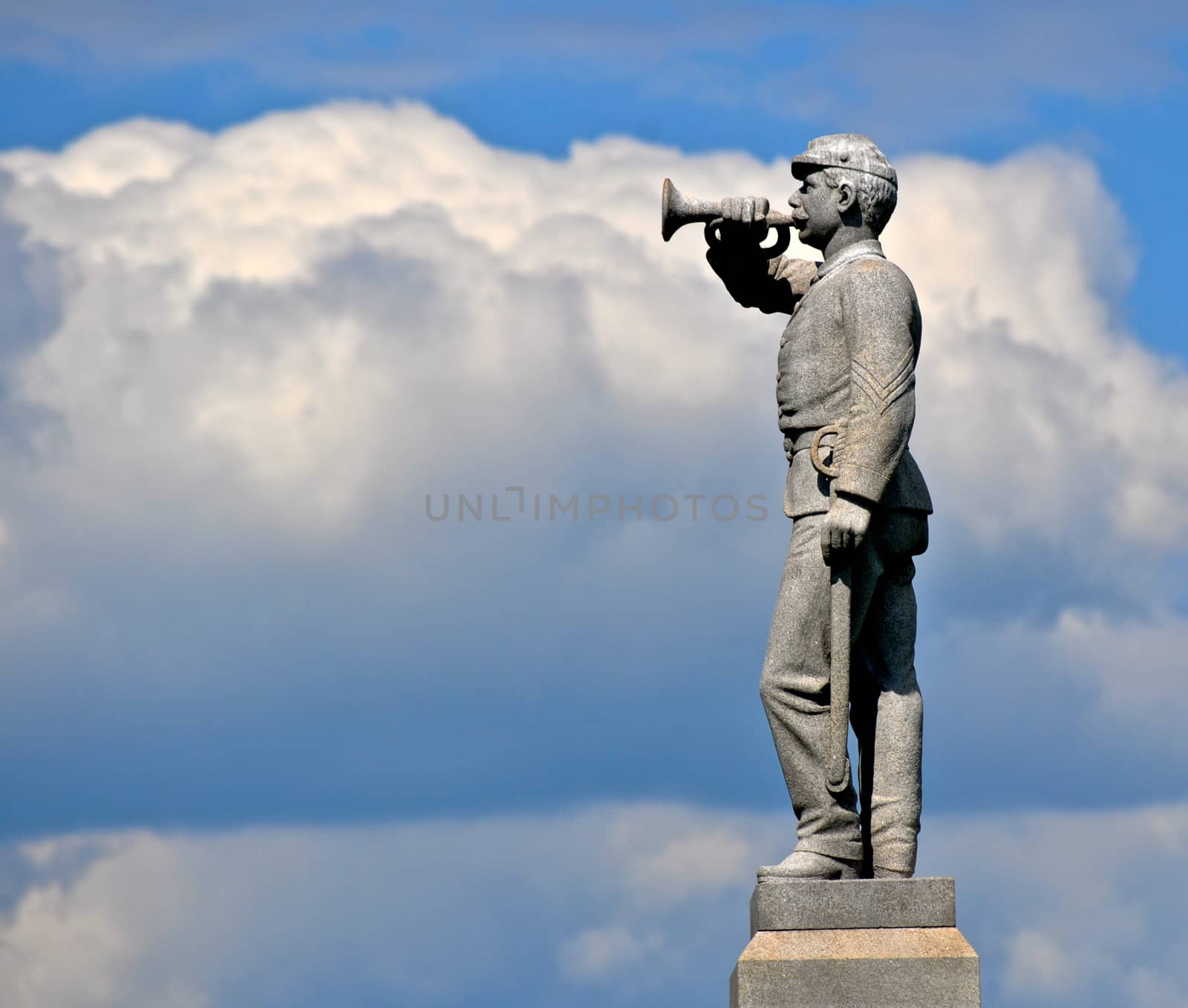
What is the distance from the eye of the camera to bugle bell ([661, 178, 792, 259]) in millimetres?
15820

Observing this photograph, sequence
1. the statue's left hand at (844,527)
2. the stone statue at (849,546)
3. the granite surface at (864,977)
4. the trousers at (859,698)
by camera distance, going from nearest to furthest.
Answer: the granite surface at (864,977) → the statue's left hand at (844,527) → the stone statue at (849,546) → the trousers at (859,698)

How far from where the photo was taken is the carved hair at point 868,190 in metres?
15.3

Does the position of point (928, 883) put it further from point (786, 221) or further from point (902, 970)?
point (786, 221)

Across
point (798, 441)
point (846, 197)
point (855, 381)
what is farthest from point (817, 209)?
point (798, 441)

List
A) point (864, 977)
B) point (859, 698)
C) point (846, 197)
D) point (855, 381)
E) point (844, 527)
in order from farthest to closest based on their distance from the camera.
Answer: point (846, 197) → point (859, 698) → point (855, 381) → point (844, 527) → point (864, 977)

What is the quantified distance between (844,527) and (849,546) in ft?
0.39

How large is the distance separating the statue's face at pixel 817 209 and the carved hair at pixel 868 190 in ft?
0.18

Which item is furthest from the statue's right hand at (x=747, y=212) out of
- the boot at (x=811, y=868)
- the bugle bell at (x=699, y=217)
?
the boot at (x=811, y=868)

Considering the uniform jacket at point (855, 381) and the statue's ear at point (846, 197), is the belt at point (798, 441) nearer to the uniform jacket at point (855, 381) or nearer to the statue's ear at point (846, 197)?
the uniform jacket at point (855, 381)

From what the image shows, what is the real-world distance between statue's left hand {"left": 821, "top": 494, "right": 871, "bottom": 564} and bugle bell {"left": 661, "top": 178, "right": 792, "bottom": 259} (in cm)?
218

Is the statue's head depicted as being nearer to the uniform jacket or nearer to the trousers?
the uniform jacket

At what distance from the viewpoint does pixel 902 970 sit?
14.0m

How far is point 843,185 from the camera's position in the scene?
1526 cm

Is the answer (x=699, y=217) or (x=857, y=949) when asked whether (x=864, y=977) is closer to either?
(x=857, y=949)
